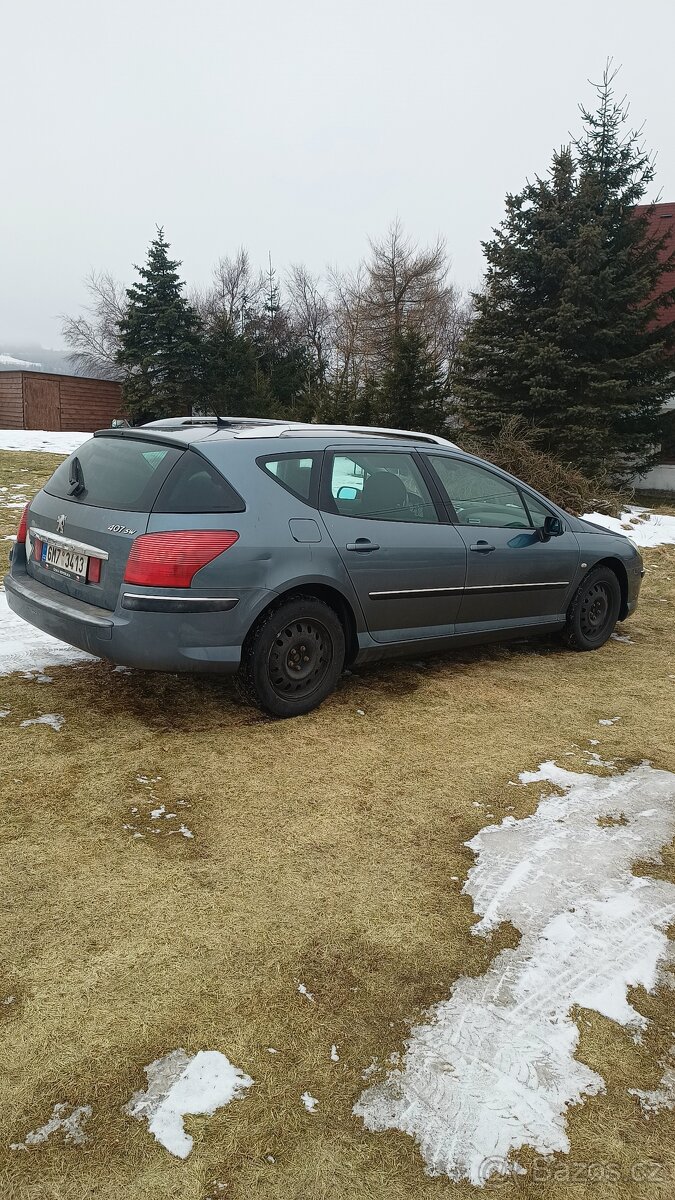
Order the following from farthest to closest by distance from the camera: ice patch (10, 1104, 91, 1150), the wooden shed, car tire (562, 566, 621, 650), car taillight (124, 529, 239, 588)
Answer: the wooden shed < car tire (562, 566, 621, 650) < car taillight (124, 529, 239, 588) < ice patch (10, 1104, 91, 1150)

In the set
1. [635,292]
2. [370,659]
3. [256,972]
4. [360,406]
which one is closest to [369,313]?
[360,406]

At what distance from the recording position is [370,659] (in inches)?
175

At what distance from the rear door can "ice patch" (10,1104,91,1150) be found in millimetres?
2297

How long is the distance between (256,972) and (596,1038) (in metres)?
0.94

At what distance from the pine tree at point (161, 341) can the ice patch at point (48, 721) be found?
30510mm

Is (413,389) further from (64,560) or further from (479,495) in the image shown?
(64,560)

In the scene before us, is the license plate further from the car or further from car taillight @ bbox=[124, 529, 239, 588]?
car taillight @ bbox=[124, 529, 239, 588]

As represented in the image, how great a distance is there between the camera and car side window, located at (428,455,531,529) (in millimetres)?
4957

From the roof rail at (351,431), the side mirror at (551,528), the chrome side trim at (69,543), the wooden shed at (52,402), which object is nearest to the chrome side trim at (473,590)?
the side mirror at (551,528)

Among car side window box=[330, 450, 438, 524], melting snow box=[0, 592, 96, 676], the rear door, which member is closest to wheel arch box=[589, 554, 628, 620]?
car side window box=[330, 450, 438, 524]

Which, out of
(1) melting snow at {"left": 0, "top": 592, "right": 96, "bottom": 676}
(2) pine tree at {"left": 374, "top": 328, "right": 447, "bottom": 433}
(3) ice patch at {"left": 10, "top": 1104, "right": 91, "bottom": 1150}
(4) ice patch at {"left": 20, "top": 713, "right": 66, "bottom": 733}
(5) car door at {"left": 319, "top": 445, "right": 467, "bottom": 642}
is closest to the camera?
(3) ice patch at {"left": 10, "top": 1104, "right": 91, "bottom": 1150}

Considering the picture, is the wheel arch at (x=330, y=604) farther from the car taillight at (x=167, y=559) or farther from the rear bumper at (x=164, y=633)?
the car taillight at (x=167, y=559)

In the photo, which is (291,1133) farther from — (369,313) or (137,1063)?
(369,313)

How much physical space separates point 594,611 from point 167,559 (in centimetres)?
357
